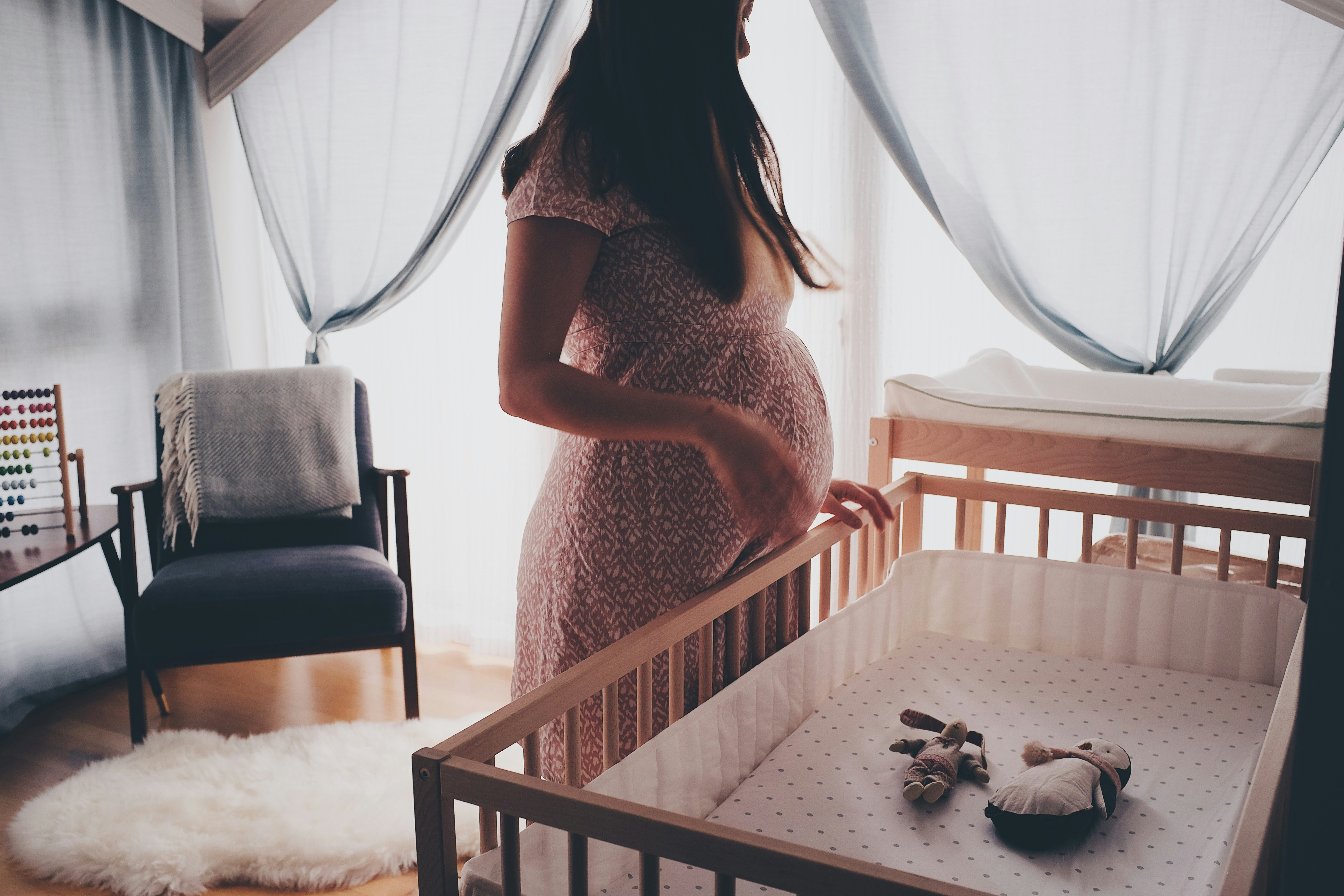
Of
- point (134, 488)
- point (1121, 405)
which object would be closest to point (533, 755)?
point (1121, 405)

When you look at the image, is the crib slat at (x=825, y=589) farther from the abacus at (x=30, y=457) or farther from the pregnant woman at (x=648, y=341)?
the abacus at (x=30, y=457)

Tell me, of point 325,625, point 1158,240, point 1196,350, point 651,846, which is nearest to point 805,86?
point 1158,240

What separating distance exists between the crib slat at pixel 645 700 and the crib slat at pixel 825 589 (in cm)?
40

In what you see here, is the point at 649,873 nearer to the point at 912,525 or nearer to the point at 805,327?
the point at 912,525

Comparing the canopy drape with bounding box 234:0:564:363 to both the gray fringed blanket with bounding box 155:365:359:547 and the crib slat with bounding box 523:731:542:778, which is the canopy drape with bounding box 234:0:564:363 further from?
the crib slat with bounding box 523:731:542:778

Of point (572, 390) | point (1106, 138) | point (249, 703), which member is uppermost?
point (1106, 138)

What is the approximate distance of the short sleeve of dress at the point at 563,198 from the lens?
75 centimetres

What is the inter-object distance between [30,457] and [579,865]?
2.25 meters

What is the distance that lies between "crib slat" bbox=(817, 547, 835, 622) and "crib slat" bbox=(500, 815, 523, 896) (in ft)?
2.28

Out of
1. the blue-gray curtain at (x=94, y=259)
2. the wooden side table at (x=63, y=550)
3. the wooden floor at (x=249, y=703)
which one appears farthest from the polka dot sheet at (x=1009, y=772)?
the blue-gray curtain at (x=94, y=259)

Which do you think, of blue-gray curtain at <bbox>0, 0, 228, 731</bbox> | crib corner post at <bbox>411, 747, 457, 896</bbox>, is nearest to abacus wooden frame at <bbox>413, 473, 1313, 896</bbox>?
crib corner post at <bbox>411, 747, 457, 896</bbox>

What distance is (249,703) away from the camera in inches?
91.0

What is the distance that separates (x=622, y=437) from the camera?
785mm

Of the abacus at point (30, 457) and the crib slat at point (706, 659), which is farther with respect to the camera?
the abacus at point (30, 457)
